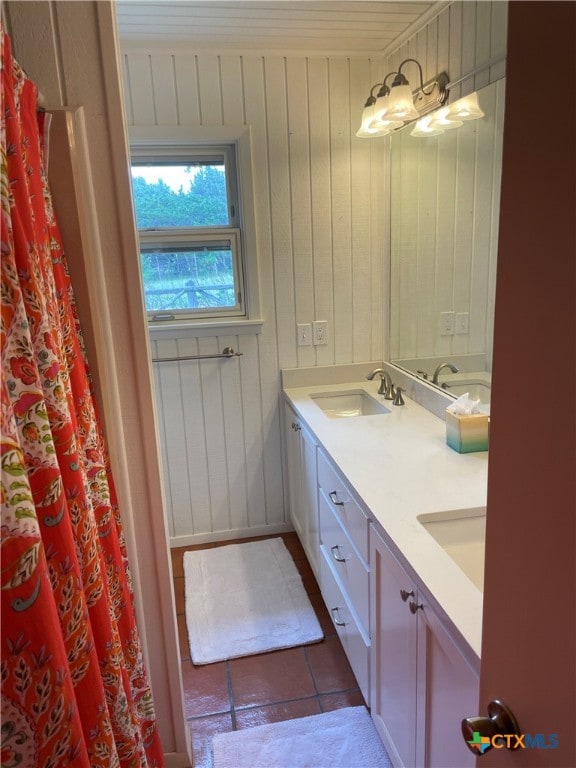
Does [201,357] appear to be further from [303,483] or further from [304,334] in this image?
[303,483]

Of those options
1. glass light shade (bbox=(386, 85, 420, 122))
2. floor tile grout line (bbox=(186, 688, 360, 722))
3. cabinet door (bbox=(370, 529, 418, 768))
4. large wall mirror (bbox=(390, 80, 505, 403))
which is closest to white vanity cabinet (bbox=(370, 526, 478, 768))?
cabinet door (bbox=(370, 529, 418, 768))

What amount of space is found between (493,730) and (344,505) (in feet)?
3.66

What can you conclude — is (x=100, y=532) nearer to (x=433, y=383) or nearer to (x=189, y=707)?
(x=189, y=707)

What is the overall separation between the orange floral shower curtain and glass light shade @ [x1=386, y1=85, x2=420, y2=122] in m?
1.51

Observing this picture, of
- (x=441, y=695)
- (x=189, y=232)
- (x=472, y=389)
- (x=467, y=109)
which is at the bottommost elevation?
(x=441, y=695)

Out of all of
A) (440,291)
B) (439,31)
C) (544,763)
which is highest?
(439,31)

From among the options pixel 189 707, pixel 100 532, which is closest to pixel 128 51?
pixel 100 532

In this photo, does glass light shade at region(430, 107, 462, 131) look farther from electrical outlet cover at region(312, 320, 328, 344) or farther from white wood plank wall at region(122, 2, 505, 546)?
electrical outlet cover at region(312, 320, 328, 344)

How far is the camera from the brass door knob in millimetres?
655

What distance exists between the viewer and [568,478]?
528 mm

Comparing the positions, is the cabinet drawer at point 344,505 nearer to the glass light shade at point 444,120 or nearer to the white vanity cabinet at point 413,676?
the white vanity cabinet at point 413,676

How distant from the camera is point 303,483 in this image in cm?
254

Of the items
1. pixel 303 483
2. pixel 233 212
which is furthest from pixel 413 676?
pixel 233 212

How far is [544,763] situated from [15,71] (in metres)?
1.33
